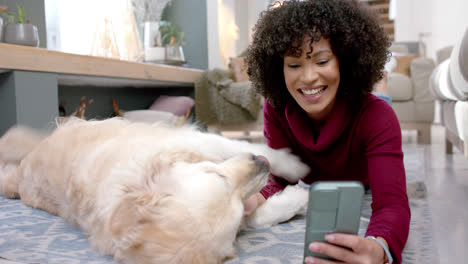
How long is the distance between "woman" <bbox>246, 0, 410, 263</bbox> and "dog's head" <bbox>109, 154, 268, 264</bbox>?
1.11 feet

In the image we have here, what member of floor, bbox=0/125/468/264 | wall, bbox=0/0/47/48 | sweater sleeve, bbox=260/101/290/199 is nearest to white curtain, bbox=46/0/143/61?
wall, bbox=0/0/47/48

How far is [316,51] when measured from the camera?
127cm

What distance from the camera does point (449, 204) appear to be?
70.4 inches

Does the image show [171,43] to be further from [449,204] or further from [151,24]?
[449,204]

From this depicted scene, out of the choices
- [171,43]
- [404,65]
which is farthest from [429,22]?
[171,43]

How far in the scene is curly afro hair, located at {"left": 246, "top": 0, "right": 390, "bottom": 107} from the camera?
4.18ft

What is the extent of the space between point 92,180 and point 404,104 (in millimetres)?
4055

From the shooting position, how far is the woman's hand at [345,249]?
0.87 metres

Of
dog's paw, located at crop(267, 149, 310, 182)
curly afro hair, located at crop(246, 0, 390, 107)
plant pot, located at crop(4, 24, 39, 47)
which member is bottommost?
dog's paw, located at crop(267, 149, 310, 182)

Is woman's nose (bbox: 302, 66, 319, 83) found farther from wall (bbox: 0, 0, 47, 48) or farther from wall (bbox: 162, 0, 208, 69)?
wall (bbox: 162, 0, 208, 69)

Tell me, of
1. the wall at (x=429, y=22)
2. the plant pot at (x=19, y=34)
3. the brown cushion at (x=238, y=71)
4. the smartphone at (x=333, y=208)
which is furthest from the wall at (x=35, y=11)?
the wall at (x=429, y=22)

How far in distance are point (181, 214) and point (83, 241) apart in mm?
523

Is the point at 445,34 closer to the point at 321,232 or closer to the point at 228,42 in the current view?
the point at 228,42

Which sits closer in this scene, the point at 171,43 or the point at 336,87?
the point at 336,87
